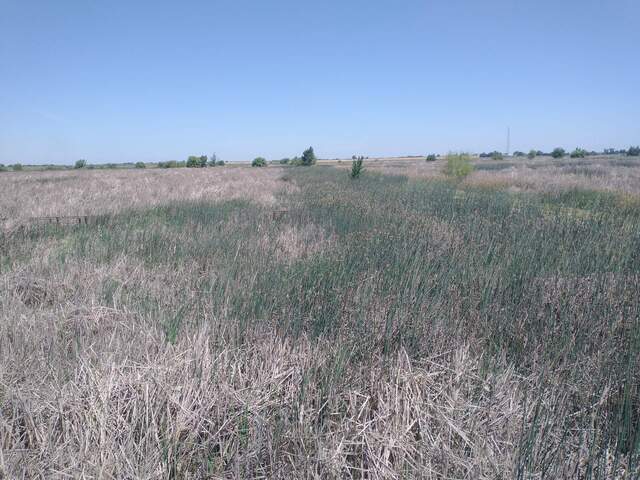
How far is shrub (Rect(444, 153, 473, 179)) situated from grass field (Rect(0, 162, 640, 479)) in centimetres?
2313

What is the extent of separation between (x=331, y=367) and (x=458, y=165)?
2743 centimetres

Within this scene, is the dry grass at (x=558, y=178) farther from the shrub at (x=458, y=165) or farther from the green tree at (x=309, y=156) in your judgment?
the green tree at (x=309, y=156)

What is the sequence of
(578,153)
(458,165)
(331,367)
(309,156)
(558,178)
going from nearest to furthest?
(331,367)
(558,178)
(458,165)
(309,156)
(578,153)

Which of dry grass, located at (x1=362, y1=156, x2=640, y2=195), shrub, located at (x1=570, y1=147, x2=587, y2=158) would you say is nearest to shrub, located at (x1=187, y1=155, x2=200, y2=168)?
dry grass, located at (x1=362, y1=156, x2=640, y2=195)

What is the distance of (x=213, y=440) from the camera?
2311 mm

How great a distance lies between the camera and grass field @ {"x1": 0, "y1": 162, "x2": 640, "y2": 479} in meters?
2.12

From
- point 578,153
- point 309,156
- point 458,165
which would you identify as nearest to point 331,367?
point 458,165

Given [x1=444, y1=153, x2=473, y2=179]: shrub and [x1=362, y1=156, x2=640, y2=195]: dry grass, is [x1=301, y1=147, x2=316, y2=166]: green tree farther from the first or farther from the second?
[x1=444, y1=153, x2=473, y2=179]: shrub

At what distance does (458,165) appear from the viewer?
27.3 m

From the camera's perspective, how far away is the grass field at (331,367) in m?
2.12

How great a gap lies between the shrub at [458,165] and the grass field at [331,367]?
2313 cm

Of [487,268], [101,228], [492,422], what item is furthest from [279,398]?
[101,228]

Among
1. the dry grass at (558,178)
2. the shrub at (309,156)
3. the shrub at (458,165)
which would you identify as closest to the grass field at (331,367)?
the dry grass at (558,178)

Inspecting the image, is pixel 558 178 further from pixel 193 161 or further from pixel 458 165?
pixel 193 161
